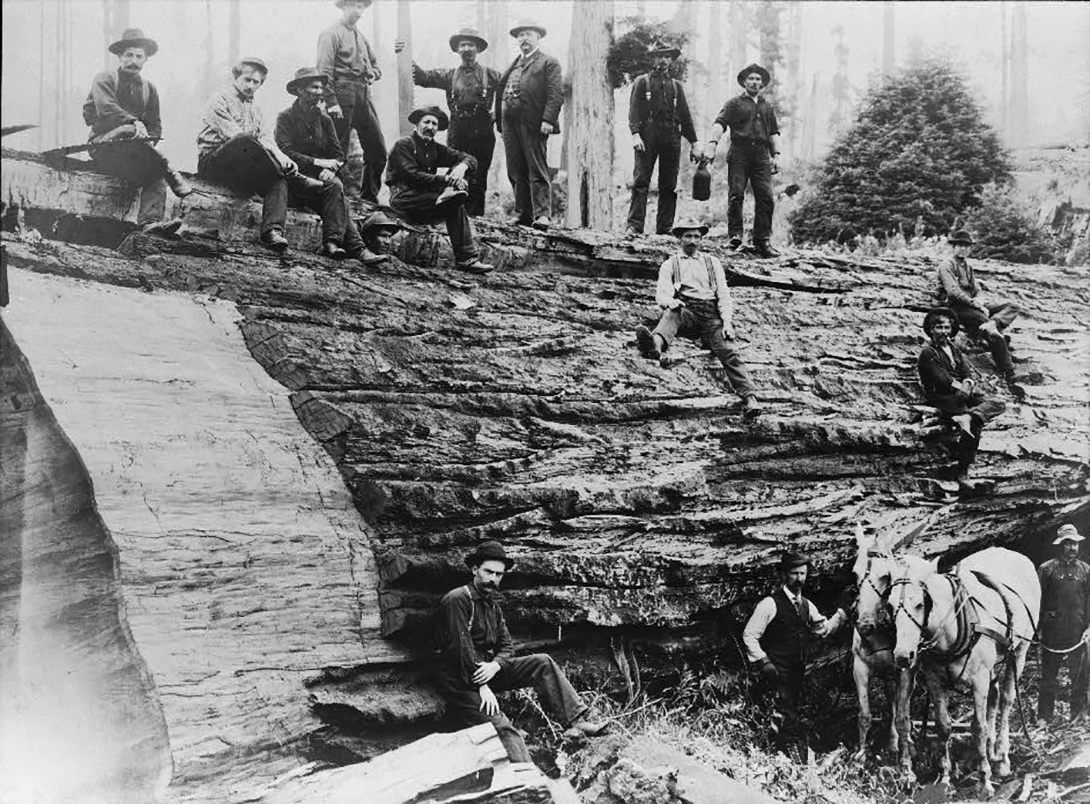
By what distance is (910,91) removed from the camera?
19.7 ft

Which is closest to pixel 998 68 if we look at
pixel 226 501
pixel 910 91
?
pixel 910 91

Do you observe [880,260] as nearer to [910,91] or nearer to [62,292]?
[910,91]

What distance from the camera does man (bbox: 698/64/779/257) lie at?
592 centimetres

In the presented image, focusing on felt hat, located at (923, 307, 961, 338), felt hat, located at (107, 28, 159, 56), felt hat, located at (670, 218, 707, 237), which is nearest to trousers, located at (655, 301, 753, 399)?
felt hat, located at (670, 218, 707, 237)

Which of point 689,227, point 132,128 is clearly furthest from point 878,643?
point 132,128

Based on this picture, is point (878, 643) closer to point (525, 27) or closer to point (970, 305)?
point (970, 305)

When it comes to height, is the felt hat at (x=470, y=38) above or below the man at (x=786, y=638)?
above

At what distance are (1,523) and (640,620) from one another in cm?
274

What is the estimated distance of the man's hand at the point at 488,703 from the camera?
3859mm

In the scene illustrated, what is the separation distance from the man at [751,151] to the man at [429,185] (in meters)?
1.75

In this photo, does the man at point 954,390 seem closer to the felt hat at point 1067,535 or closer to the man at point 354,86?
the felt hat at point 1067,535

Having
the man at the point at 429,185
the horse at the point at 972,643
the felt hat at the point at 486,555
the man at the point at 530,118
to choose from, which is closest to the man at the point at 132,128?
the man at the point at 429,185

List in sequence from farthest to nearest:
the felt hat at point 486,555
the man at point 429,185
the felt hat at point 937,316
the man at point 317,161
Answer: the felt hat at point 937,316 → the man at point 429,185 → the man at point 317,161 → the felt hat at point 486,555

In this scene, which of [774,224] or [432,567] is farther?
[774,224]
